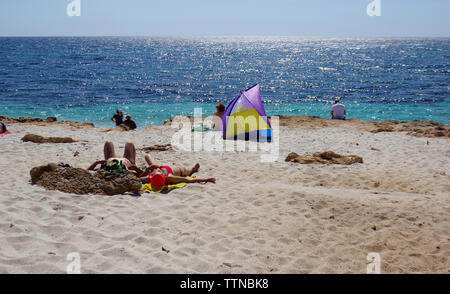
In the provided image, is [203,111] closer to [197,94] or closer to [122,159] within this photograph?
[197,94]

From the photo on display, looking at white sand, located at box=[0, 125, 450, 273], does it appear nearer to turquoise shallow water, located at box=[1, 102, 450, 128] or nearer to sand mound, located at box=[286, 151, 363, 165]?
sand mound, located at box=[286, 151, 363, 165]

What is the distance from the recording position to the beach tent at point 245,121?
11.1 meters

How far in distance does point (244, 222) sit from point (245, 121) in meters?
6.59

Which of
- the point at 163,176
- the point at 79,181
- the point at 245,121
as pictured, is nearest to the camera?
the point at 79,181

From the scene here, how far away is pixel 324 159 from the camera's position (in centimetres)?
855

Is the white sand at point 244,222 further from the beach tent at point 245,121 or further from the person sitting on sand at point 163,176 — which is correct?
the beach tent at point 245,121

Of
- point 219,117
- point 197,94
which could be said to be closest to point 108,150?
point 219,117

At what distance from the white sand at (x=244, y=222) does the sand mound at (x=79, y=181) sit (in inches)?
8.7

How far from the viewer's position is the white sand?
3744 millimetres

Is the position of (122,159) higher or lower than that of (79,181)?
higher

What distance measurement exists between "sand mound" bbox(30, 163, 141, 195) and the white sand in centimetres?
22

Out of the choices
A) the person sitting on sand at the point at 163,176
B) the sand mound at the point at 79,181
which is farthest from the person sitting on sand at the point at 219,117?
the sand mound at the point at 79,181

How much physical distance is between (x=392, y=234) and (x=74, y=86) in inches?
→ 1166
